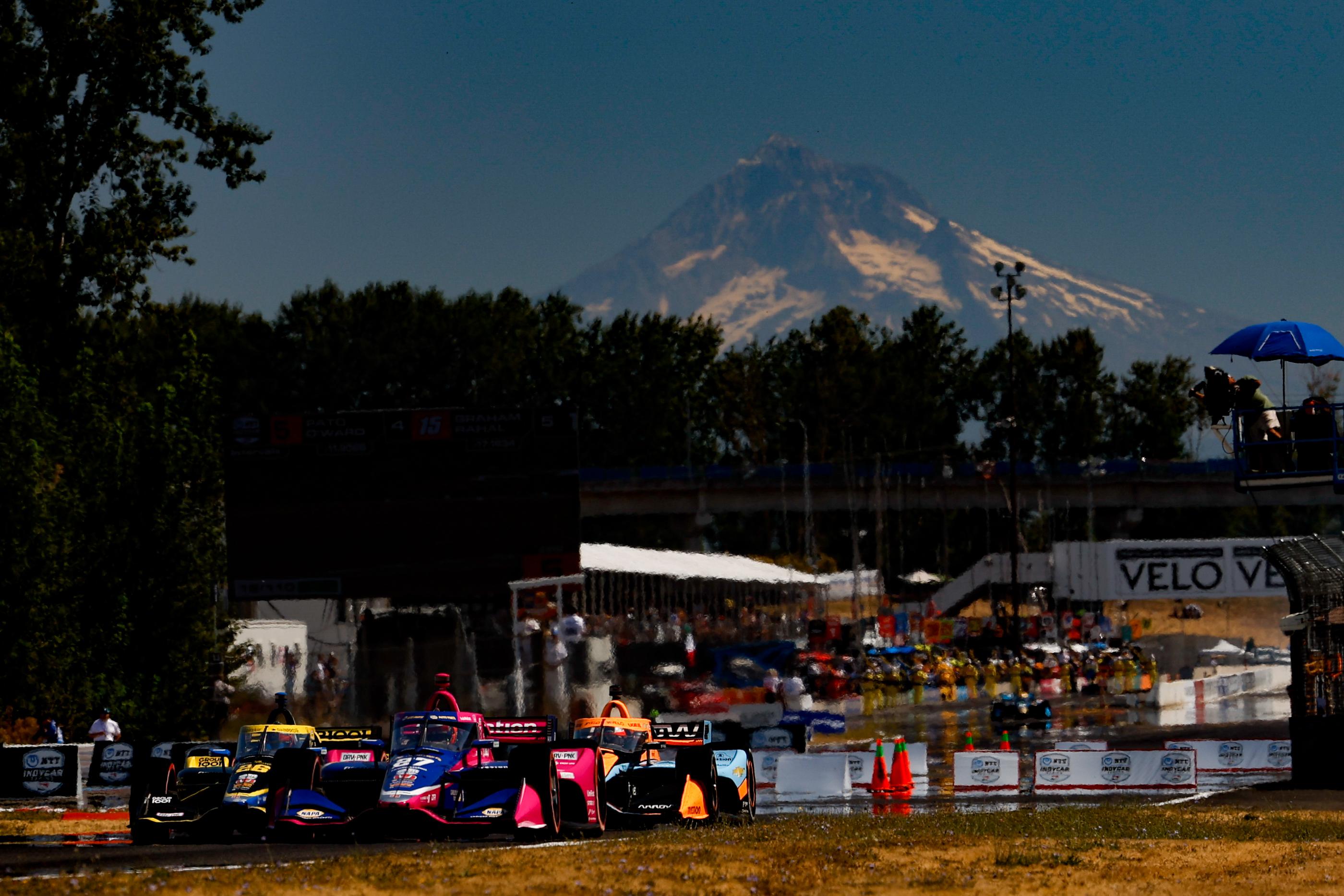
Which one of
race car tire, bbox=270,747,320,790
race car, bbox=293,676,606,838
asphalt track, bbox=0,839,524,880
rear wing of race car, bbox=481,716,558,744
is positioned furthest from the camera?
rear wing of race car, bbox=481,716,558,744

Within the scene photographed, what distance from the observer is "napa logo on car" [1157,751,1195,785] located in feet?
102

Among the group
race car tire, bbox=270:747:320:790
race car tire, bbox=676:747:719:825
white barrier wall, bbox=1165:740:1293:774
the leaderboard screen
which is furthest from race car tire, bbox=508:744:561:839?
the leaderboard screen

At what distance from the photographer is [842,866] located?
17344 mm

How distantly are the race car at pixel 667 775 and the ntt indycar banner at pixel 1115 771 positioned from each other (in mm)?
9037

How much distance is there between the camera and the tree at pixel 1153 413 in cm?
12962


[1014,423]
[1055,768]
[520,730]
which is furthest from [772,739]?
[1014,423]

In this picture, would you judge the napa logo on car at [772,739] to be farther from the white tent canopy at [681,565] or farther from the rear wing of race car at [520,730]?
the white tent canopy at [681,565]

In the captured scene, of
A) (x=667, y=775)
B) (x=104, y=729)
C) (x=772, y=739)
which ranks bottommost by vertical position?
(x=772, y=739)

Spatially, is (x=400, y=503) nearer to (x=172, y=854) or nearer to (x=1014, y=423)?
(x=172, y=854)

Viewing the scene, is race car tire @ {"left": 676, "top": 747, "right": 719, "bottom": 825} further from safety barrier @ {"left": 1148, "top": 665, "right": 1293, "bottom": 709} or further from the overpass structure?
the overpass structure

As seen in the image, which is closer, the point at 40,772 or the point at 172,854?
the point at 172,854

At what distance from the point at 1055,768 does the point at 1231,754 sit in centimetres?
503

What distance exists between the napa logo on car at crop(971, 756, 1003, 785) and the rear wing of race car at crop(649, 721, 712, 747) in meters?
7.89

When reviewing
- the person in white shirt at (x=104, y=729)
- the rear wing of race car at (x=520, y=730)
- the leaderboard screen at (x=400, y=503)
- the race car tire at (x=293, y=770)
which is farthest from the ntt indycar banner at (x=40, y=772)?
the leaderboard screen at (x=400, y=503)
